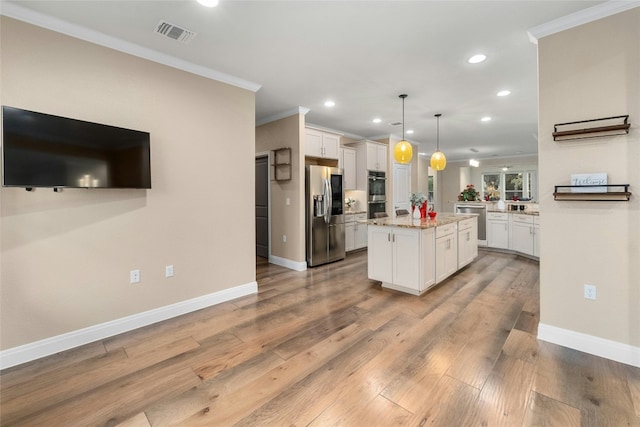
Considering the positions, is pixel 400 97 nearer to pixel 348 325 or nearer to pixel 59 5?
pixel 348 325

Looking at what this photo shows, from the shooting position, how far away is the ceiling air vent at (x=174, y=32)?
244cm

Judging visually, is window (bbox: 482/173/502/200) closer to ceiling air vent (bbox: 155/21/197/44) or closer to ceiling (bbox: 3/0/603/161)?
ceiling (bbox: 3/0/603/161)

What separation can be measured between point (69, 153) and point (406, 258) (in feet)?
11.6

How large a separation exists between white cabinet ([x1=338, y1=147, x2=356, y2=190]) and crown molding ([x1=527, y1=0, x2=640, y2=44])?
393cm

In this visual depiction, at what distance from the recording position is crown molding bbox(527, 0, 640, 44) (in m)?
2.14

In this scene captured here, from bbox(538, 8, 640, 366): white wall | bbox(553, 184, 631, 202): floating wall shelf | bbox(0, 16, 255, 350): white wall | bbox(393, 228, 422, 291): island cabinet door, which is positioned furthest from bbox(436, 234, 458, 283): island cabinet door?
bbox(0, 16, 255, 350): white wall

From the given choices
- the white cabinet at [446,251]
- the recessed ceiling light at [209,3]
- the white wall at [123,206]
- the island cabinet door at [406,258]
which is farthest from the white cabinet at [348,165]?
the recessed ceiling light at [209,3]

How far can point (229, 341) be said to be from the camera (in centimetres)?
256

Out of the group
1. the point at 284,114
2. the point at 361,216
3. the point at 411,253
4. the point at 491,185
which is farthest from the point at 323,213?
the point at 491,185

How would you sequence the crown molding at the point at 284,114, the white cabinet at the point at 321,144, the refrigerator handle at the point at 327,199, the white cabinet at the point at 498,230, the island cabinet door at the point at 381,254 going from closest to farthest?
A: the island cabinet door at the point at 381,254 < the crown molding at the point at 284,114 < the refrigerator handle at the point at 327,199 < the white cabinet at the point at 321,144 < the white cabinet at the point at 498,230

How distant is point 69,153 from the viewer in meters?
2.33

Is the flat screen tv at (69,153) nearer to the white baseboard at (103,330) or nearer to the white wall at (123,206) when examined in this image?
the white wall at (123,206)

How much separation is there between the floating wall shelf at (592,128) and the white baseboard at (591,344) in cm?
161

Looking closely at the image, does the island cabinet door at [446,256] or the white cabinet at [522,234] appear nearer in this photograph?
the island cabinet door at [446,256]
